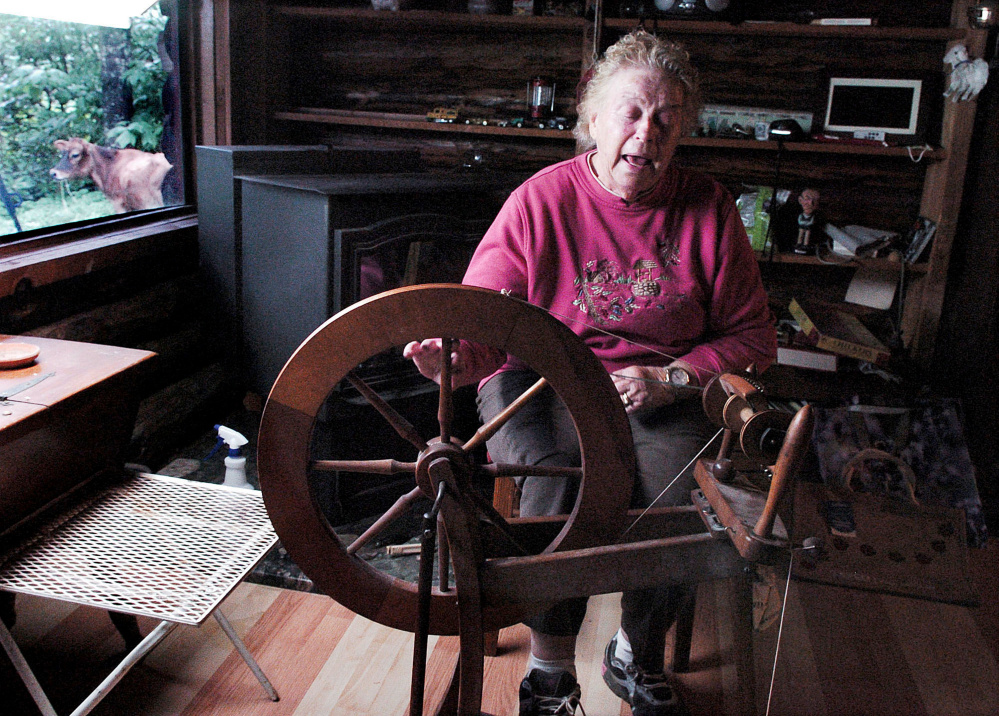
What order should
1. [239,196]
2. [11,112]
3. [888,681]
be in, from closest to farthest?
[888,681] → [11,112] → [239,196]

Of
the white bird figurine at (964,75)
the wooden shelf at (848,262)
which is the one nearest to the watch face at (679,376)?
the wooden shelf at (848,262)

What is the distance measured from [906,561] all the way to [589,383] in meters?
1.00

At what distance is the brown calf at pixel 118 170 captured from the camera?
2242 mm

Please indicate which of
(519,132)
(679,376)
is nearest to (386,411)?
(679,376)

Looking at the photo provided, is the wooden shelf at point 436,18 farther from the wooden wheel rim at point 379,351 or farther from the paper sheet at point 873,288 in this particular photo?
the wooden wheel rim at point 379,351

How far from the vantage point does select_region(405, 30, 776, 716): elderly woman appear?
150 centimetres

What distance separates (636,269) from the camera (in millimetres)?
1559

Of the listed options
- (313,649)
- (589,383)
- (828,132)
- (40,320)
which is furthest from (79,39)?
(828,132)

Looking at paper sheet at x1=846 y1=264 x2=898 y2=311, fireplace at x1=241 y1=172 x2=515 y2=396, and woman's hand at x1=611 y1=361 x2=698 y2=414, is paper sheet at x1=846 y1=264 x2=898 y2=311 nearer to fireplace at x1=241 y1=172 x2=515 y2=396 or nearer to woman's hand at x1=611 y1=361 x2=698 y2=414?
fireplace at x1=241 y1=172 x2=515 y2=396

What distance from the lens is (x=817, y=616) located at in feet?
5.25

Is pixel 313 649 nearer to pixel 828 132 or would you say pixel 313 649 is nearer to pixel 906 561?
pixel 906 561

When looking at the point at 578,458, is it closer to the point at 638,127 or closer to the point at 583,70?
the point at 638,127

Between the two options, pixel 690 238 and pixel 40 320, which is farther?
pixel 40 320

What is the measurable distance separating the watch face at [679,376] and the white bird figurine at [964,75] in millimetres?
1733
